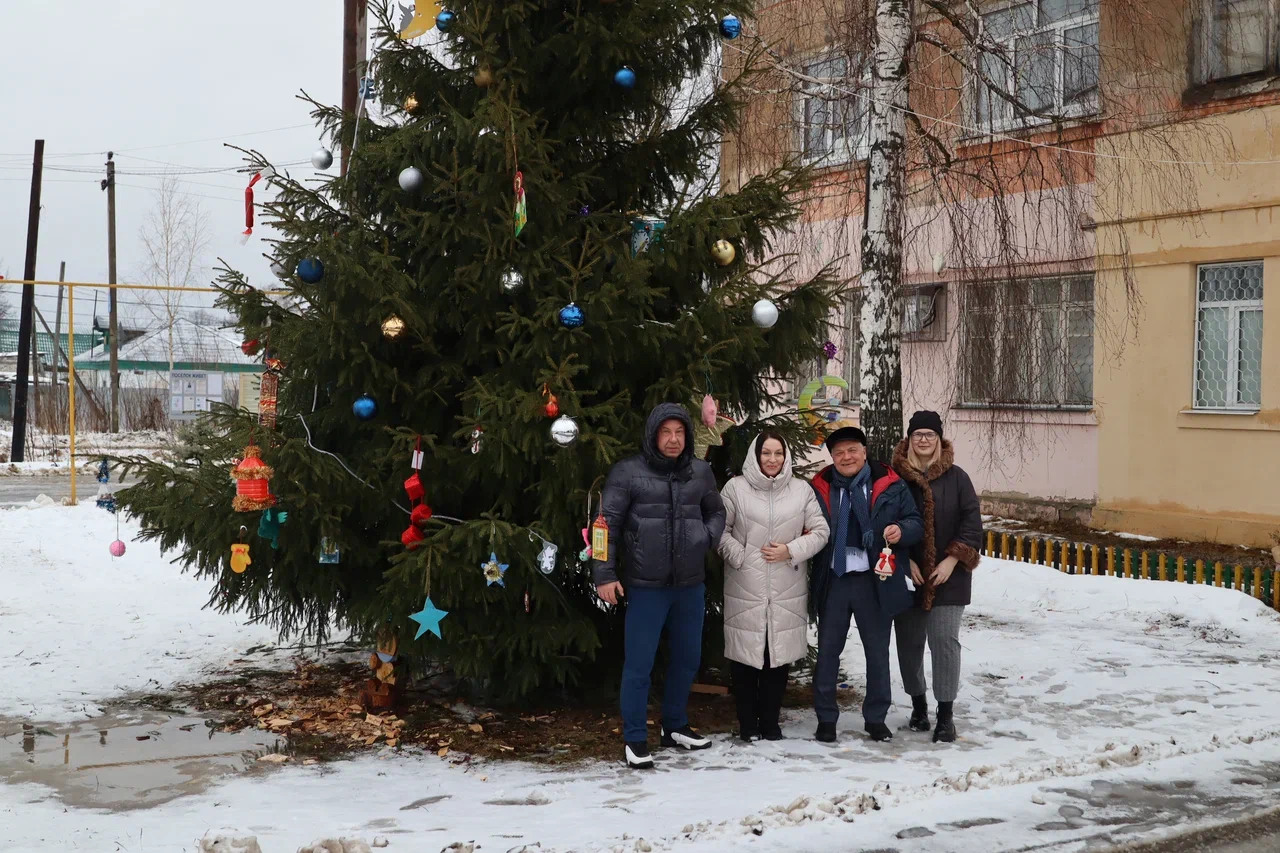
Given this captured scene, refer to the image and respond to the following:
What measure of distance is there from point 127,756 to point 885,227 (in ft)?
23.3

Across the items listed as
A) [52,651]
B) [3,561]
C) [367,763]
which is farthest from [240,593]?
[3,561]

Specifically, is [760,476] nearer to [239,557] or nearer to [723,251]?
[723,251]

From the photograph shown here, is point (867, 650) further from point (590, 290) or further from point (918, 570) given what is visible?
point (590, 290)

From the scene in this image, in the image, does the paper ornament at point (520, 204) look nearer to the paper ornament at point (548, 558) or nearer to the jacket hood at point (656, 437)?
the jacket hood at point (656, 437)

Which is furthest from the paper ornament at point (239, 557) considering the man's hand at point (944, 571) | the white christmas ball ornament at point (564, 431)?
the man's hand at point (944, 571)

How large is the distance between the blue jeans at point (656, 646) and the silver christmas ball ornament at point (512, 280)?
1.73m

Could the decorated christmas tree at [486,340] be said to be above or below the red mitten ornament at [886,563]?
above

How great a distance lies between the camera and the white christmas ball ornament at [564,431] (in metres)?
5.80

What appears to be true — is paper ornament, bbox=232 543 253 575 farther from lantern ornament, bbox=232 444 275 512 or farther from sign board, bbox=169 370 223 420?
sign board, bbox=169 370 223 420

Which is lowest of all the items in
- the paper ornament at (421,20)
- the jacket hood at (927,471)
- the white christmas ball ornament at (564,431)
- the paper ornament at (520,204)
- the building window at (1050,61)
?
the jacket hood at (927,471)

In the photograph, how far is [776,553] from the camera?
6.12 meters

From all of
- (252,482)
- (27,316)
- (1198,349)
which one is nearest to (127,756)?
(252,482)

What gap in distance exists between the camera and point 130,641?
8.80m

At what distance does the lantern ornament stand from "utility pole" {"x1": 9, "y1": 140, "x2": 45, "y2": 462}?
21230mm
